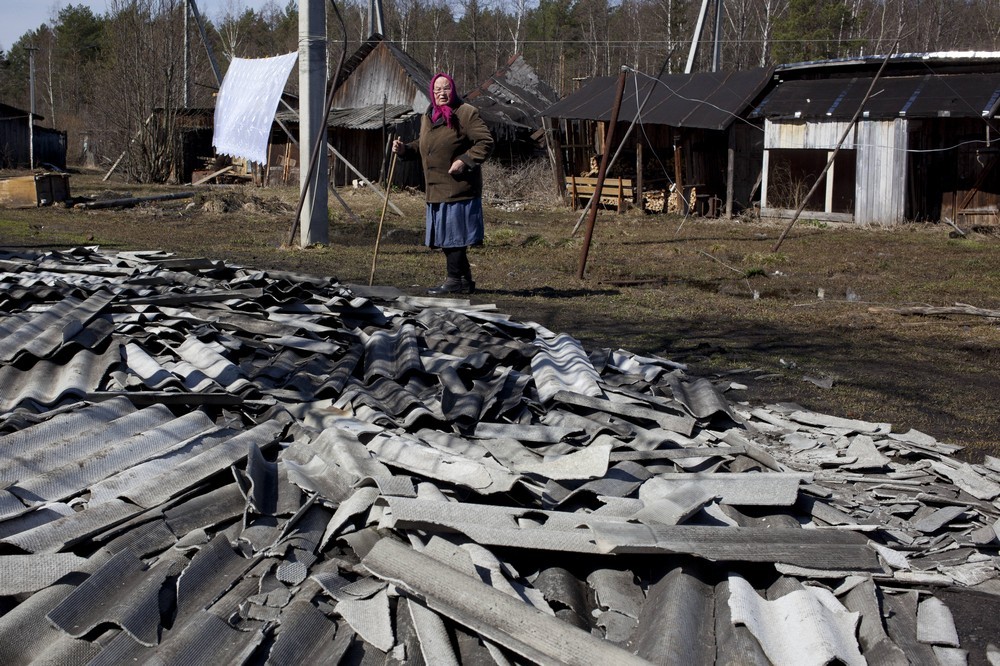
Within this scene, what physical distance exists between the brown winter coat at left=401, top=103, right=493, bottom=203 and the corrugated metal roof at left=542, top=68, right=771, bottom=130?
42.8 feet

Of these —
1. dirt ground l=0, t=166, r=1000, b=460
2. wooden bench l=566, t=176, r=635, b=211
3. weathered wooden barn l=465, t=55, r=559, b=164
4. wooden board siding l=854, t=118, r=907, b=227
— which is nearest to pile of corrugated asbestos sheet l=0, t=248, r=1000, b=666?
dirt ground l=0, t=166, r=1000, b=460

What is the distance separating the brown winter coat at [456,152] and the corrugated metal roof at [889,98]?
13.6 meters

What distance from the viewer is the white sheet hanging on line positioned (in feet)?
44.6

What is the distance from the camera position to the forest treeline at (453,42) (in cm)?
3195

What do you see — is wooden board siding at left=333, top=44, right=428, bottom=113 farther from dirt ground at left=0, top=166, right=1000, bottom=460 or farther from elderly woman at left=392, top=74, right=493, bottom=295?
elderly woman at left=392, top=74, right=493, bottom=295

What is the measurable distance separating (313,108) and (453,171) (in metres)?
5.05

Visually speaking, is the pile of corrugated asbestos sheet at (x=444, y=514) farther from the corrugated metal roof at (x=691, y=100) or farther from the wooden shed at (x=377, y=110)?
the wooden shed at (x=377, y=110)

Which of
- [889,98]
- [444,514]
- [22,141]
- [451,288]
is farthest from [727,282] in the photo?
[22,141]

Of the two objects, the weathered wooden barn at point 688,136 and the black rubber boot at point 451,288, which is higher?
the weathered wooden barn at point 688,136

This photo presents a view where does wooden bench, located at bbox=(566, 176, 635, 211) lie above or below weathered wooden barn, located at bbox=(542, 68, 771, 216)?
below

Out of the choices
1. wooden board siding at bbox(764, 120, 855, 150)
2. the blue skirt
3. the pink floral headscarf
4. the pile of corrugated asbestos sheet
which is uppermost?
wooden board siding at bbox(764, 120, 855, 150)

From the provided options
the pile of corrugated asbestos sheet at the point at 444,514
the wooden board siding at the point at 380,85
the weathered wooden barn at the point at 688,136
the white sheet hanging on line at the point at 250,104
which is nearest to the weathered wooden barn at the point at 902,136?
the weathered wooden barn at the point at 688,136

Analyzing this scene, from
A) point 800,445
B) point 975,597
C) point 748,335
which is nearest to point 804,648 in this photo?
point 975,597

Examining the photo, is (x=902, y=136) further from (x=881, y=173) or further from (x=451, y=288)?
(x=451, y=288)
